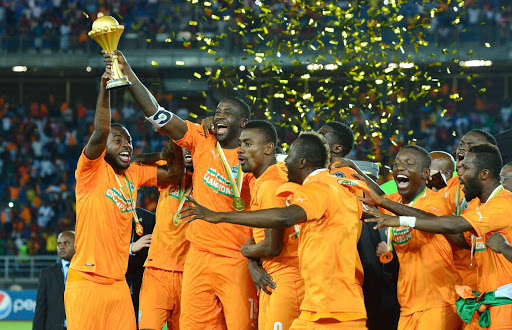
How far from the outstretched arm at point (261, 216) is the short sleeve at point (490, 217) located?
1410 millimetres

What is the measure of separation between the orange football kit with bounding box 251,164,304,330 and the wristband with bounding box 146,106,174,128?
973 mm

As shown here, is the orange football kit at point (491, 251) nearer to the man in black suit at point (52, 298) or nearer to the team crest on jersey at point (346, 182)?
the team crest on jersey at point (346, 182)

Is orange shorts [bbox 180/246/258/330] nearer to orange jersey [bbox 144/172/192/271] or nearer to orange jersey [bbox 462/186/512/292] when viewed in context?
orange jersey [bbox 144/172/192/271]

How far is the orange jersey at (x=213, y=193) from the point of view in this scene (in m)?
6.07

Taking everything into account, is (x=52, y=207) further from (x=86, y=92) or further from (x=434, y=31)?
(x=434, y=31)

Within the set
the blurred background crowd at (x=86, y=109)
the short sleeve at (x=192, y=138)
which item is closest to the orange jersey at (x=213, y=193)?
the short sleeve at (x=192, y=138)

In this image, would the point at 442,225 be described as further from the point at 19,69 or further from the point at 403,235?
the point at 19,69

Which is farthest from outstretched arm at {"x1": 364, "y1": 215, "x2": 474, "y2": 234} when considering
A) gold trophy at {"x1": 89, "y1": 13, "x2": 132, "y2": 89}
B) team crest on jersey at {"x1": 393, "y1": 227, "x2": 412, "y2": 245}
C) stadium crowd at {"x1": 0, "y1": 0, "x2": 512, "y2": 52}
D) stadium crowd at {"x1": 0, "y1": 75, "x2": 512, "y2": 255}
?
stadium crowd at {"x1": 0, "y1": 0, "x2": 512, "y2": 52}

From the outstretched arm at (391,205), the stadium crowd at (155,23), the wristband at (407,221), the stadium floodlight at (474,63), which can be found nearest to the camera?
the wristband at (407,221)

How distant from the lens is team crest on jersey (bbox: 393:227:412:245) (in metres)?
5.62

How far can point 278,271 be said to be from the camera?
5.49 metres

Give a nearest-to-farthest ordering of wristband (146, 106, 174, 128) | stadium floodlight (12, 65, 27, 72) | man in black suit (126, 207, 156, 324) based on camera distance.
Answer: wristband (146, 106, 174, 128), man in black suit (126, 207, 156, 324), stadium floodlight (12, 65, 27, 72)

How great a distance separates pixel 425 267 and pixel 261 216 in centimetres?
179

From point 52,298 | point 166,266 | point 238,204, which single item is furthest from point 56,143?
point 238,204
